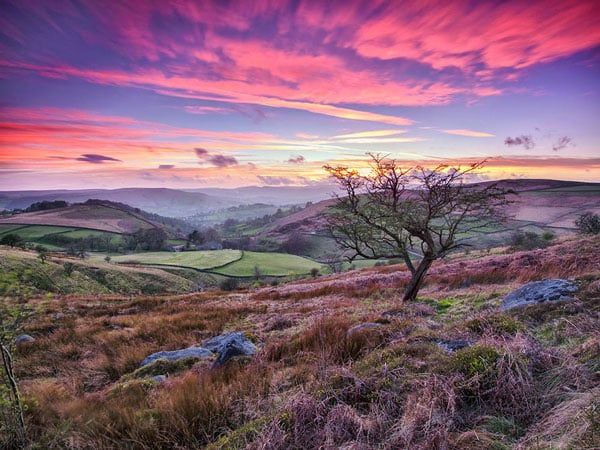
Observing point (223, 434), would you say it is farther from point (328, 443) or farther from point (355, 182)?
point (355, 182)

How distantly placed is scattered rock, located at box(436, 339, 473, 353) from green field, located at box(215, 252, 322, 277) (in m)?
64.6

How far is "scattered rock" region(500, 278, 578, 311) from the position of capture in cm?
641

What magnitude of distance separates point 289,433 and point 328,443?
18.1 inches

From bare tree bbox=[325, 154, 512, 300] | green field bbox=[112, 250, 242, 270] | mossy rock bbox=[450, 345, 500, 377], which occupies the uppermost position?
bare tree bbox=[325, 154, 512, 300]

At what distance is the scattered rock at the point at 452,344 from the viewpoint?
4460 mm

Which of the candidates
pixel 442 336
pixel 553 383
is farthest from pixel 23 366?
pixel 553 383

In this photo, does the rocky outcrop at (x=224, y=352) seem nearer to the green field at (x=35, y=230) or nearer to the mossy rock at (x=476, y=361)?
the mossy rock at (x=476, y=361)

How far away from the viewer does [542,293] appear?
6777 millimetres

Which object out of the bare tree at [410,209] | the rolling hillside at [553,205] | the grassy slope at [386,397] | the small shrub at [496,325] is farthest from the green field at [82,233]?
the small shrub at [496,325]

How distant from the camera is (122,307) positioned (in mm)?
21312

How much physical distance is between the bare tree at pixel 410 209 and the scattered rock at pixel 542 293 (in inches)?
156

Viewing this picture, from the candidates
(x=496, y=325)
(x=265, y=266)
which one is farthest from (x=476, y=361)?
(x=265, y=266)

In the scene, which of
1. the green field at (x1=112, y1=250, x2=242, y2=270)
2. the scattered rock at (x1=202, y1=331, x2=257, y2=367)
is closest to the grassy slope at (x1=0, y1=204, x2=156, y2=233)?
the green field at (x1=112, y1=250, x2=242, y2=270)

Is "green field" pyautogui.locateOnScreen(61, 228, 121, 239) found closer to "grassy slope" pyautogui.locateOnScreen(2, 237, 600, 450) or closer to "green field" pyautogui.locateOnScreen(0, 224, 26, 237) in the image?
"green field" pyautogui.locateOnScreen(0, 224, 26, 237)
